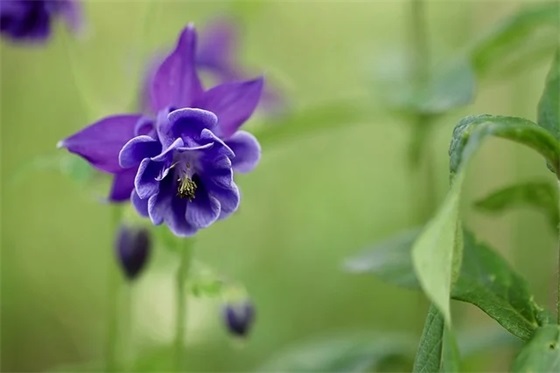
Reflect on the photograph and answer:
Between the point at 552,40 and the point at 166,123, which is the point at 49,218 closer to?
the point at 552,40

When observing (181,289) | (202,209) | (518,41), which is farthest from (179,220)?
(518,41)

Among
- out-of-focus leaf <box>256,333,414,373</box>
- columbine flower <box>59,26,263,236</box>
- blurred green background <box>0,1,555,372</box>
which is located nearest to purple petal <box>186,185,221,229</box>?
columbine flower <box>59,26,263,236</box>

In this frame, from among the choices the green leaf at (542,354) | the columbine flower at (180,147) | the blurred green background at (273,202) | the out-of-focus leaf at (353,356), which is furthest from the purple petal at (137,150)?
the blurred green background at (273,202)

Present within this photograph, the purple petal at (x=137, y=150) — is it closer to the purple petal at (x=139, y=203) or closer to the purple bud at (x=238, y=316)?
the purple petal at (x=139, y=203)

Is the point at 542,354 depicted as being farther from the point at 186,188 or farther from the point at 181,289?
the point at 181,289

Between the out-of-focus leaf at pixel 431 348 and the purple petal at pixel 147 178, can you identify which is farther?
the purple petal at pixel 147 178

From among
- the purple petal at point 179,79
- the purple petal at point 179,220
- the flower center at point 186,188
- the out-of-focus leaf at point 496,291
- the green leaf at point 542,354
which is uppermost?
the purple petal at point 179,79
